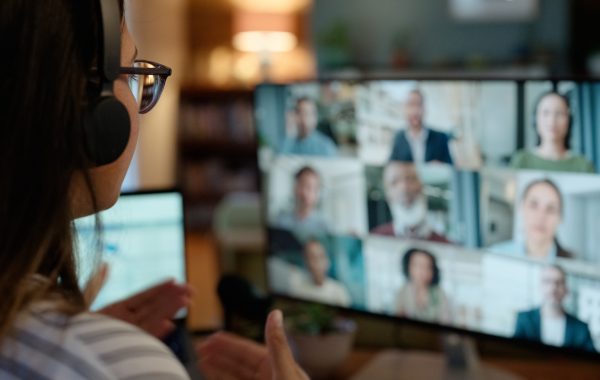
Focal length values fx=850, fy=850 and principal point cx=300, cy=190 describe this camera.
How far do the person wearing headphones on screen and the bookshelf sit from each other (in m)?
5.60

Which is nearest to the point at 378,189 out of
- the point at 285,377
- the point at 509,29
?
the point at 285,377

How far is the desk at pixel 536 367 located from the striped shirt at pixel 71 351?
2.74 feet

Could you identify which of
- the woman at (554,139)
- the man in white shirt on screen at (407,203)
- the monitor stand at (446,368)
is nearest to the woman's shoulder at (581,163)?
the woman at (554,139)

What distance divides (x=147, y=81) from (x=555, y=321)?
689 millimetres

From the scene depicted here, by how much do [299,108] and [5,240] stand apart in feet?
2.91

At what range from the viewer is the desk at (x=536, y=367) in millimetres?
1422

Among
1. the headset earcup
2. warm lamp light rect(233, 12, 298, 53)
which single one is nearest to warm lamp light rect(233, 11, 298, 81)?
warm lamp light rect(233, 12, 298, 53)

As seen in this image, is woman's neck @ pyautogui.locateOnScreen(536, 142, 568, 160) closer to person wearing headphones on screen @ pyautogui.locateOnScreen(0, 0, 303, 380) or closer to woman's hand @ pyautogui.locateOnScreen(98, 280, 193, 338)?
woman's hand @ pyautogui.locateOnScreen(98, 280, 193, 338)

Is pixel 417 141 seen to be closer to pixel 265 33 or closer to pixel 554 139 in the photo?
pixel 554 139

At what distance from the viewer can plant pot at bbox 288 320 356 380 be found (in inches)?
57.3

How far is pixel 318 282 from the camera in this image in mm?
1508

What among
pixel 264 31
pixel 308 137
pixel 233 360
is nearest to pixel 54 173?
pixel 233 360

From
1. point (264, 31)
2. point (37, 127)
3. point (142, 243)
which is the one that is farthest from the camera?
point (264, 31)

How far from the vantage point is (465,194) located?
4.17 ft
